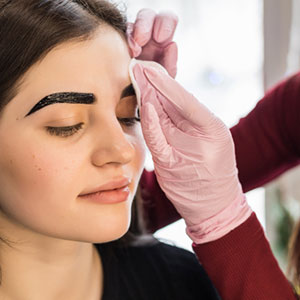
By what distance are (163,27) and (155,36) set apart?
0.09 ft

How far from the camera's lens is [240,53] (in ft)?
7.11

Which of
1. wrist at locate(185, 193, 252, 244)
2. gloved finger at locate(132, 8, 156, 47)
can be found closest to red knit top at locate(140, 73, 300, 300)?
wrist at locate(185, 193, 252, 244)

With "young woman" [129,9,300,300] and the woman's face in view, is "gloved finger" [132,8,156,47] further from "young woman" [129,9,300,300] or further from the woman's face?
the woman's face

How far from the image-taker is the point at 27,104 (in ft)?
2.72

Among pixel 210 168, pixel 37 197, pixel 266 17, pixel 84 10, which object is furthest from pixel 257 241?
pixel 266 17

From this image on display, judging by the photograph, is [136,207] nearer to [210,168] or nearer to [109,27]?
[210,168]

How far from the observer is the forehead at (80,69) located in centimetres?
83

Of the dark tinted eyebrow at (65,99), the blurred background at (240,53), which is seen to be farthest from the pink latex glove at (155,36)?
the blurred background at (240,53)

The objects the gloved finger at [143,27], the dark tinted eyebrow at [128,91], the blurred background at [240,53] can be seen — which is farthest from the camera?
the blurred background at [240,53]

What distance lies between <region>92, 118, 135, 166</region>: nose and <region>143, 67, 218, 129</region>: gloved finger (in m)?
0.13

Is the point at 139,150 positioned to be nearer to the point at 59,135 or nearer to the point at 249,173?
the point at 59,135

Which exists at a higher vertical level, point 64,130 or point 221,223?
point 64,130

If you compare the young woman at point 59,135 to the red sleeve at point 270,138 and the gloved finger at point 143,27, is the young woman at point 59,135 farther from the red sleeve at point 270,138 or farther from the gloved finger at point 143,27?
the red sleeve at point 270,138

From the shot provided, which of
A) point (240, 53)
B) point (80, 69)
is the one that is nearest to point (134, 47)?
point (80, 69)
